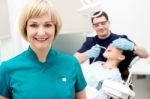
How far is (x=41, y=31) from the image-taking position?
3.43 feet

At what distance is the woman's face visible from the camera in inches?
41.2

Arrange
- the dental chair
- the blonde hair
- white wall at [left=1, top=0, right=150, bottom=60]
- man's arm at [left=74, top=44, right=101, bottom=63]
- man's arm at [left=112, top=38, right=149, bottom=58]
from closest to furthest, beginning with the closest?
the blonde hair < the dental chair < man's arm at [left=112, top=38, right=149, bottom=58] < man's arm at [left=74, top=44, right=101, bottom=63] < white wall at [left=1, top=0, right=150, bottom=60]

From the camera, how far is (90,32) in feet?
9.89

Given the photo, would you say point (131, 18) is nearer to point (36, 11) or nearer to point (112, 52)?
point (112, 52)

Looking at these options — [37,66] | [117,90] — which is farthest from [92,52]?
[37,66]

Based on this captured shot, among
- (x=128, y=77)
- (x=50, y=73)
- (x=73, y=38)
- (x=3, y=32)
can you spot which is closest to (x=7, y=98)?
(x=50, y=73)

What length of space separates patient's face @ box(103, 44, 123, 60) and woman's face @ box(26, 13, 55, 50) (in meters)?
1.15

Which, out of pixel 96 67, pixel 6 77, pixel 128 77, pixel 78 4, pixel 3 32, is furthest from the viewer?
pixel 78 4

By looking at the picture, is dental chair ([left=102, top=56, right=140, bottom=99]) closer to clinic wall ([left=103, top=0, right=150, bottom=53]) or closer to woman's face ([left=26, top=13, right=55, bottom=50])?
woman's face ([left=26, top=13, right=55, bottom=50])

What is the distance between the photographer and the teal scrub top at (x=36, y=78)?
105cm

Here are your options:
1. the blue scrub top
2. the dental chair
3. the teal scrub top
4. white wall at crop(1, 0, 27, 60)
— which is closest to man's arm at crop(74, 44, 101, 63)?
the blue scrub top

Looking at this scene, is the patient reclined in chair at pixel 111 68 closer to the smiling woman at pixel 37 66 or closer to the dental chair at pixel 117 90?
the dental chair at pixel 117 90

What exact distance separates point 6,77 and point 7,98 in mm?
98

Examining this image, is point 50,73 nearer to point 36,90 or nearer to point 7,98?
point 36,90
